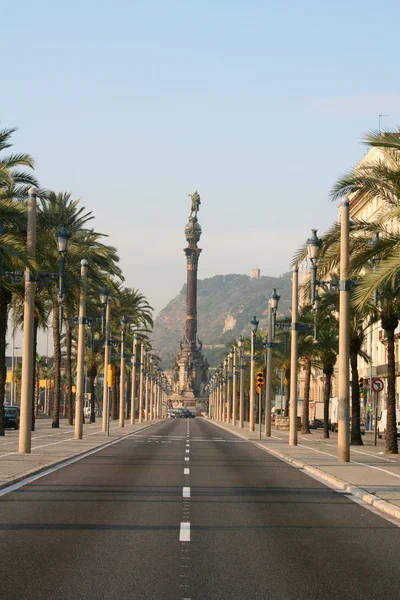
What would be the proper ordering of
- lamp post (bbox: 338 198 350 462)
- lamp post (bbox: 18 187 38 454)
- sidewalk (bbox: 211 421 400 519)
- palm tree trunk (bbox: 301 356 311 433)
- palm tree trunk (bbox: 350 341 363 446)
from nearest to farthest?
1. sidewalk (bbox: 211 421 400 519)
2. lamp post (bbox: 338 198 350 462)
3. lamp post (bbox: 18 187 38 454)
4. palm tree trunk (bbox: 350 341 363 446)
5. palm tree trunk (bbox: 301 356 311 433)

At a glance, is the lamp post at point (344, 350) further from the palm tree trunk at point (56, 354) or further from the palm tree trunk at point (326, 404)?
the palm tree trunk at point (56, 354)

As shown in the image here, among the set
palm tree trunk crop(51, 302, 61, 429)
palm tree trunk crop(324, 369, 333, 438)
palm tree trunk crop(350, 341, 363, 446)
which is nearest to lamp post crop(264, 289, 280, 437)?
palm tree trunk crop(324, 369, 333, 438)

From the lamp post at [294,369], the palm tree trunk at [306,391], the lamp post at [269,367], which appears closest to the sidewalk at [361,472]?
the lamp post at [294,369]

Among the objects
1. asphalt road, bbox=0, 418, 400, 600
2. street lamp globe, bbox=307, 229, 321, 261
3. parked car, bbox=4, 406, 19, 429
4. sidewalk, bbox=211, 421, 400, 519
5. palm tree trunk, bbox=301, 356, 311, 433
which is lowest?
asphalt road, bbox=0, 418, 400, 600

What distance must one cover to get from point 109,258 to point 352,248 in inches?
1192

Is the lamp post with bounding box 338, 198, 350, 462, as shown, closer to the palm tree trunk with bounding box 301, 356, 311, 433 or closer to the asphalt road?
the asphalt road

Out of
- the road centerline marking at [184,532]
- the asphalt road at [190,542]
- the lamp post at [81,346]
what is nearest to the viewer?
the asphalt road at [190,542]

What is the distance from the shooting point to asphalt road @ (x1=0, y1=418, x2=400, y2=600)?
393 inches

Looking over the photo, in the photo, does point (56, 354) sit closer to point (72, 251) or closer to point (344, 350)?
point (72, 251)

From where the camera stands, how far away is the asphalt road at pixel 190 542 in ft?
32.8

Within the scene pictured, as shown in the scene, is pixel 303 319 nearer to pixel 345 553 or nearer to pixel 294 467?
pixel 294 467

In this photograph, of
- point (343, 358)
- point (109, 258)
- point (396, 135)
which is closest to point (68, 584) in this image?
point (396, 135)

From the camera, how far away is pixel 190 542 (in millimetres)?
13023

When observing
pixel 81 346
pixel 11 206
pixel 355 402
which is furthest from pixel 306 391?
pixel 11 206
